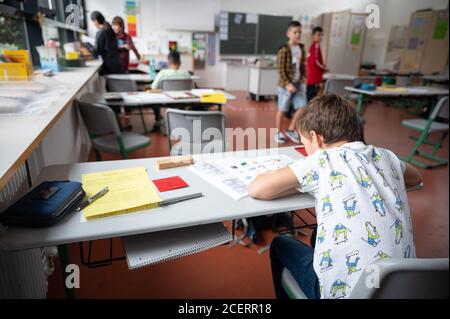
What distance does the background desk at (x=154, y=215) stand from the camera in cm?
81

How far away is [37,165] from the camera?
1536 millimetres

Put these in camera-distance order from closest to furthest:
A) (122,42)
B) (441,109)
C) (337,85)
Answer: (441,109), (337,85), (122,42)

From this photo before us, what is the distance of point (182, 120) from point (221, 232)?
1168 mm

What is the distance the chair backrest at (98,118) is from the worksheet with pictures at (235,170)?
111cm

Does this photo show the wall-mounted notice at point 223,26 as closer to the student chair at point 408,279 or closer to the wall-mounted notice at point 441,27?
the wall-mounted notice at point 441,27

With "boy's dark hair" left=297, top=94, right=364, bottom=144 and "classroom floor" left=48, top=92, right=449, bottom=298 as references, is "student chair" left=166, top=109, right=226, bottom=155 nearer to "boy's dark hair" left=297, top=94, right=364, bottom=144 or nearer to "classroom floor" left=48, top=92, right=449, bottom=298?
"classroom floor" left=48, top=92, right=449, bottom=298

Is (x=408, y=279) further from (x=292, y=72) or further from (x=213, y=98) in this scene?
(x=292, y=72)

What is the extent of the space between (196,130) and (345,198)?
1.40 meters

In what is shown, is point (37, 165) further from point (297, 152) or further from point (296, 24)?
point (296, 24)

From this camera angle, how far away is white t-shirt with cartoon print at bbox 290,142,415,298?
0.81 metres

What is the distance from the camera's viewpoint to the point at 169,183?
1.14 meters

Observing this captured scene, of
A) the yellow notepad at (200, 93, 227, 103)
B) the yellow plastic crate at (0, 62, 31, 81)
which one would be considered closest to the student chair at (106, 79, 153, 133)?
the yellow notepad at (200, 93, 227, 103)

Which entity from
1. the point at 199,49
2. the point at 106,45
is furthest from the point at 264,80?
the point at 106,45

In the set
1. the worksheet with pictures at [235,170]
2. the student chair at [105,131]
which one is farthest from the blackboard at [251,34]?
the worksheet with pictures at [235,170]
